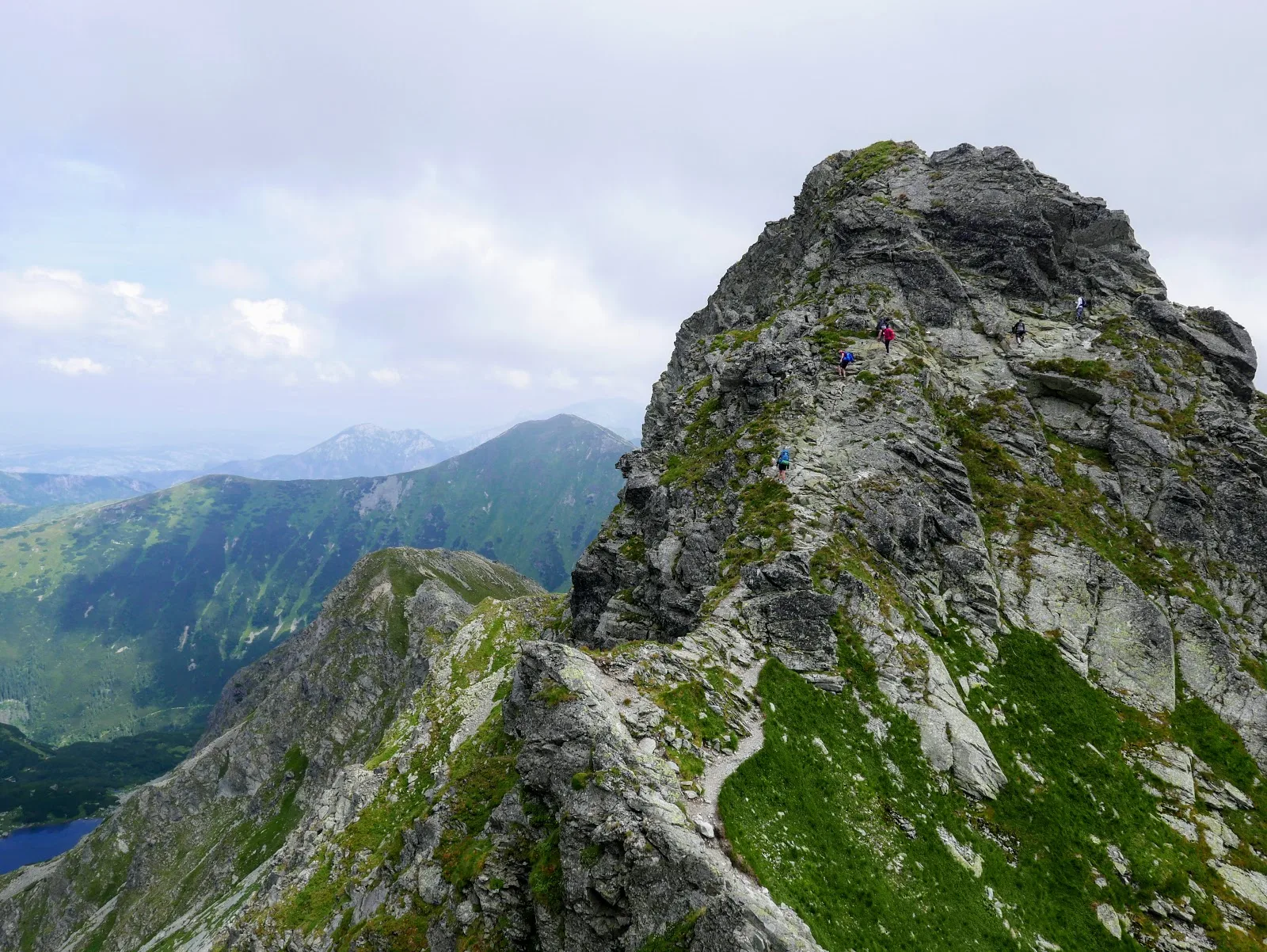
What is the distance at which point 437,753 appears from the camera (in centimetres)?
5291

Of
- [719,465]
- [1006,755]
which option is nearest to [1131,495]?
[1006,755]

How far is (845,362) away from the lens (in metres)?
50.5

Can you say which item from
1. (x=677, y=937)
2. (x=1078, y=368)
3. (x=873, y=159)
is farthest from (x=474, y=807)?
(x=873, y=159)

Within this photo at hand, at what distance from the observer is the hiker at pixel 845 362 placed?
50.2 m

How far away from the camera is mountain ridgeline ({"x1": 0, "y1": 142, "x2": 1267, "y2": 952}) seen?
2205 cm

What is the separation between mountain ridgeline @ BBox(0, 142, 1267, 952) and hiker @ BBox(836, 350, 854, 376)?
146 cm

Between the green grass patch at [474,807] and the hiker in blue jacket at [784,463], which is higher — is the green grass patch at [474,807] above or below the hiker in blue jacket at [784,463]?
below

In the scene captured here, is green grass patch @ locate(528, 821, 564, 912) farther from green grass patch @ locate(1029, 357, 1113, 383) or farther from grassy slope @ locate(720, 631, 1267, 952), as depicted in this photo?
green grass patch @ locate(1029, 357, 1113, 383)

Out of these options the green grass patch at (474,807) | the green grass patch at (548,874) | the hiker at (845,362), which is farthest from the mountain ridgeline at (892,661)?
the hiker at (845,362)

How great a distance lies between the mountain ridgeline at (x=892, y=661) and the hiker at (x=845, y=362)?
1463mm

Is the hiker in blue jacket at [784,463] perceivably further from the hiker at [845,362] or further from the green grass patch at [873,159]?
the green grass patch at [873,159]

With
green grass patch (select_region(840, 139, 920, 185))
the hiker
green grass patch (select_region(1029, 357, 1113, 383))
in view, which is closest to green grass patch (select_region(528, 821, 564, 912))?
the hiker

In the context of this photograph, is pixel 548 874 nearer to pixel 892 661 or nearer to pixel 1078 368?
pixel 892 661

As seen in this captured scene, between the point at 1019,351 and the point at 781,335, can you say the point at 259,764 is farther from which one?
the point at 1019,351
